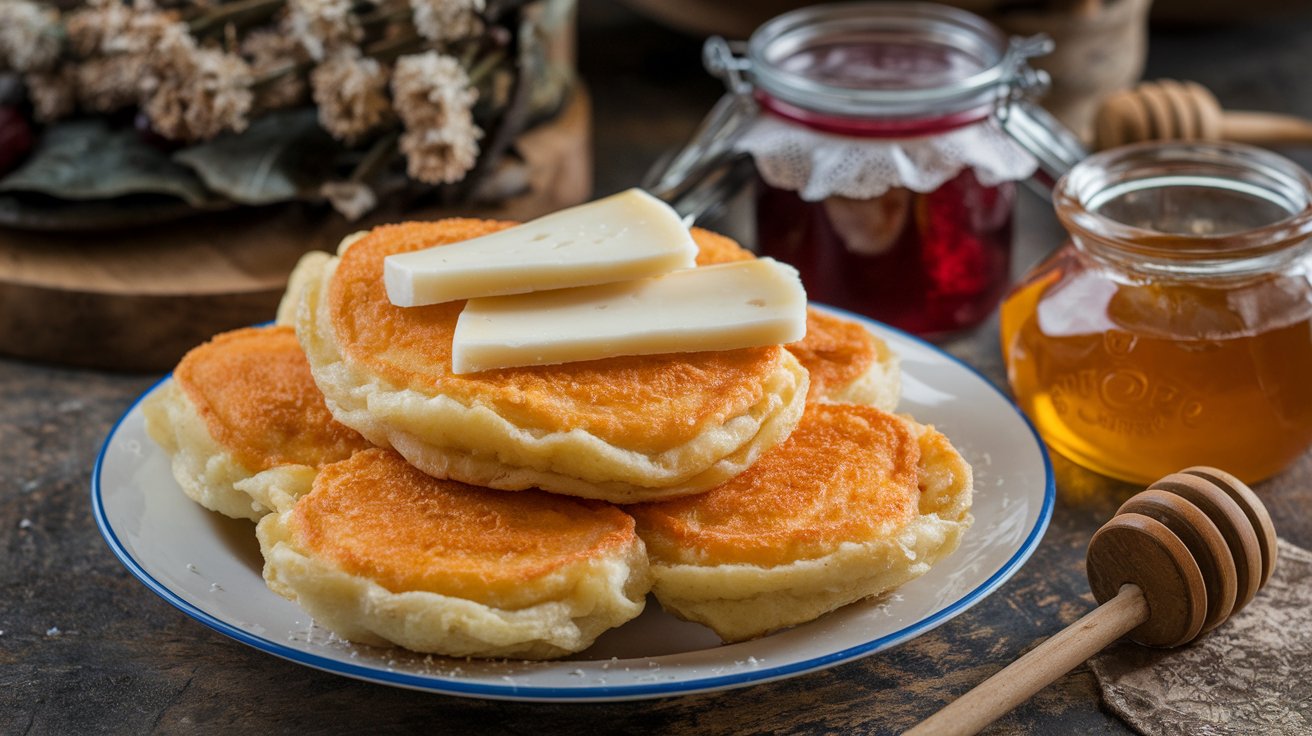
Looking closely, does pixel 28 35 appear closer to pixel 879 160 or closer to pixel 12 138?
pixel 12 138

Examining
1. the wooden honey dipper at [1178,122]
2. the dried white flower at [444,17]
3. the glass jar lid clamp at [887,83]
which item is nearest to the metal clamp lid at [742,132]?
the glass jar lid clamp at [887,83]

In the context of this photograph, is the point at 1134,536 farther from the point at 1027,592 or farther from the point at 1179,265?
the point at 1179,265

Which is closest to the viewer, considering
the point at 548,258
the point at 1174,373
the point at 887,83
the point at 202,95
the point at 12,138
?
the point at 548,258

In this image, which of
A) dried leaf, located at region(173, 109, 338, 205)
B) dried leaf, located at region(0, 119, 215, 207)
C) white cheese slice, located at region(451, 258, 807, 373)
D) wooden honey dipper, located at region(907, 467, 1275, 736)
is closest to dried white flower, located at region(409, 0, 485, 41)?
dried leaf, located at region(173, 109, 338, 205)

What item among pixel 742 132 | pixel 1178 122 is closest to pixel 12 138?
pixel 742 132

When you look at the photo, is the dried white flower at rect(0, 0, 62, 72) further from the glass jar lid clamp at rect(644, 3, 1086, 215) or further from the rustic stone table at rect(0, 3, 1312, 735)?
the glass jar lid clamp at rect(644, 3, 1086, 215)

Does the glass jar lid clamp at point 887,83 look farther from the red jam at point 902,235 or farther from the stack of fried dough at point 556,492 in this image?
the stack of fried dough at point 556,492
